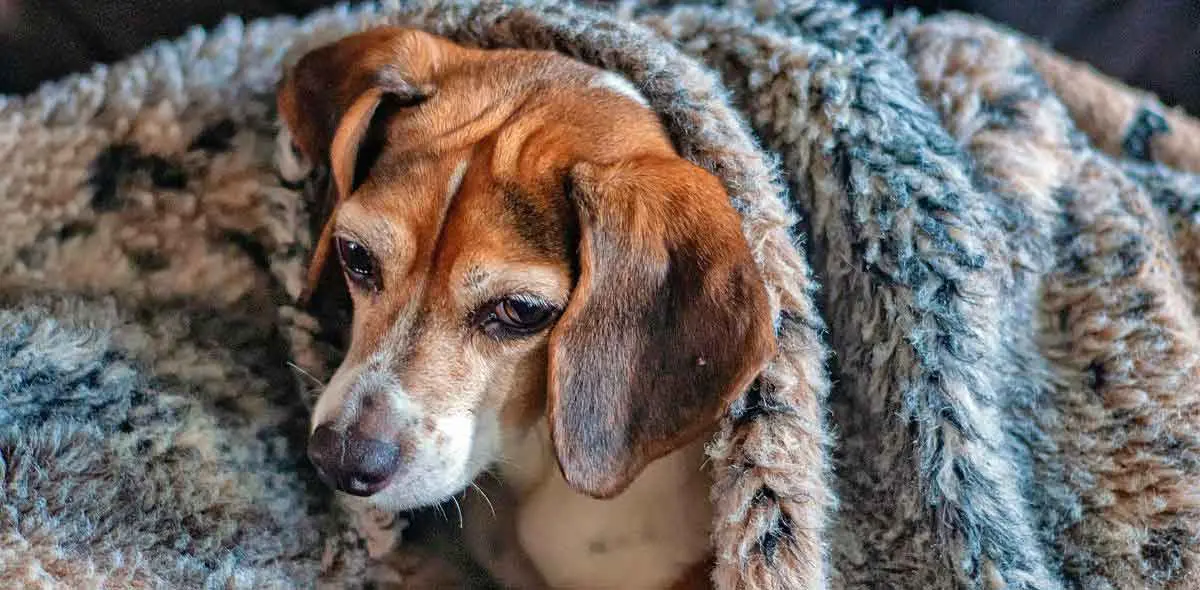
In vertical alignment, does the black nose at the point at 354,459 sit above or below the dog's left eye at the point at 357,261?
below

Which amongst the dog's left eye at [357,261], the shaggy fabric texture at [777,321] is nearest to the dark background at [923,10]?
the shaggy fabric texture at [777,321]

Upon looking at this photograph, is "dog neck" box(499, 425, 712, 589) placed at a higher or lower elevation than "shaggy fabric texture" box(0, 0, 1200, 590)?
lower

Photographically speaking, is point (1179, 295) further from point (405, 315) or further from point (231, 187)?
point (231, 187)

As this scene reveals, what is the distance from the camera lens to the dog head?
0.94 m

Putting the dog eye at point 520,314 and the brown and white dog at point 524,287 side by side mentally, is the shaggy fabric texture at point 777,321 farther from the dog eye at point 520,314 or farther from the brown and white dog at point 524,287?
the dog eye at point 520,314

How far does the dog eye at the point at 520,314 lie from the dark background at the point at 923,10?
62 cm

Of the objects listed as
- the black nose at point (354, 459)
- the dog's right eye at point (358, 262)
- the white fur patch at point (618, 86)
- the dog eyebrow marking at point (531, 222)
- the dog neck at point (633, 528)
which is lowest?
the dog neck at point (633, 528)

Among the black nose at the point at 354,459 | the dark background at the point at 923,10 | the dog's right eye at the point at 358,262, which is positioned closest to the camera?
the black nose at the point at 354,459

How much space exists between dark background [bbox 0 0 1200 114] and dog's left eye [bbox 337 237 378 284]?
17.4 inches

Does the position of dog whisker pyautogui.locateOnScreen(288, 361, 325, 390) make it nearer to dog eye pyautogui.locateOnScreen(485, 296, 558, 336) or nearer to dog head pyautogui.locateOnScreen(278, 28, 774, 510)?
dog head pyautogui.locateOnScreen(278, 28, 774, 510)

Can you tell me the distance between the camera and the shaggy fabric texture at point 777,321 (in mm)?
1001

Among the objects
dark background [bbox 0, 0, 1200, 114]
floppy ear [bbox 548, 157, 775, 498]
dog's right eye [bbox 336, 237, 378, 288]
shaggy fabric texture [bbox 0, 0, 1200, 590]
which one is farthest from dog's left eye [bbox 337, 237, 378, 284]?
dark background [bbox 0, 0, 1200, 114]

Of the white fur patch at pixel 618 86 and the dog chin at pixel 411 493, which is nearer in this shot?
the dog chin at pixel 411 493

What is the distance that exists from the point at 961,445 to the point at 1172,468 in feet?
0.89
